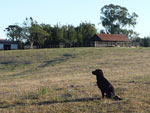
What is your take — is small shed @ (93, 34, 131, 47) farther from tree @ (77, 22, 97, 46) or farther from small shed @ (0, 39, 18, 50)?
small shed @ (0, 39, 18, 50)

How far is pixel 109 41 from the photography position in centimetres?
7650

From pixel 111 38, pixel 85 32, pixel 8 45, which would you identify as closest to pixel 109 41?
pixel 111 38

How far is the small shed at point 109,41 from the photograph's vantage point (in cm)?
7426

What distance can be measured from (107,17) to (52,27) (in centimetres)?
2875

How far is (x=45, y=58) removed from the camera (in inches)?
1598

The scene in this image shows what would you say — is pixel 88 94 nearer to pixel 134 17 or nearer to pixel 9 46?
pixel 9 46

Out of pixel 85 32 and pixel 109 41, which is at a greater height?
pixel 85 32

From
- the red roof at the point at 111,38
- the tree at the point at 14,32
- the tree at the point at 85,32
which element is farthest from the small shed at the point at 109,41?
the tree at the point at 14,32

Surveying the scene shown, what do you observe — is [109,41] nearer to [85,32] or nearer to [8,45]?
[85,32]

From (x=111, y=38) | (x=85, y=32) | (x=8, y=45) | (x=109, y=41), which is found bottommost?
(x=8, y=45)

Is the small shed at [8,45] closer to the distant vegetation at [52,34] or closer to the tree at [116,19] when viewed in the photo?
the distant vegetation at [52,34]

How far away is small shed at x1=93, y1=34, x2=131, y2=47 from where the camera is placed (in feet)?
244

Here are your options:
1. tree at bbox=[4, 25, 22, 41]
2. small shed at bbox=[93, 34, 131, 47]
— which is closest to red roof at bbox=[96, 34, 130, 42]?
small shed at bbox=[93, 34, 131, 47]

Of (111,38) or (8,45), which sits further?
(8,45)
